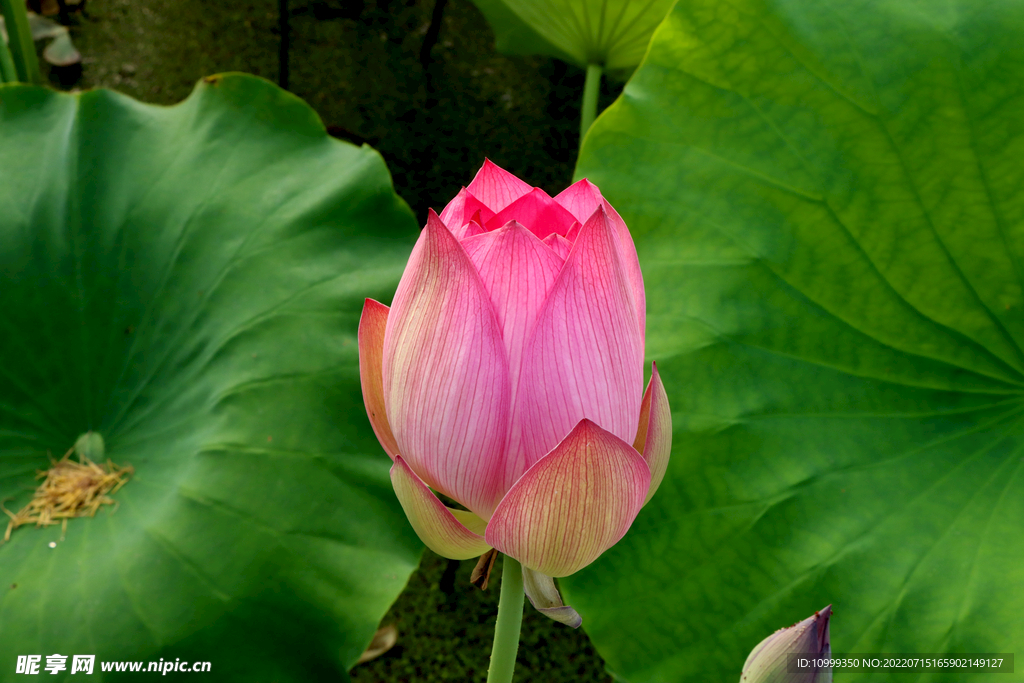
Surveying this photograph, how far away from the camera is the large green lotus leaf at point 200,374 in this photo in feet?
2.19

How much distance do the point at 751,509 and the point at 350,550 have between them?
1.30ft

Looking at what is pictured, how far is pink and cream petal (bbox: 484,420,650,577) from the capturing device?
302mm

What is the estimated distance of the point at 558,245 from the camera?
33cm

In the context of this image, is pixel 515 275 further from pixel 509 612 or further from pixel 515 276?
pixel 509 612

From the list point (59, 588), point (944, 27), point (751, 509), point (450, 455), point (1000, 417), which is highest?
point (944, 27)

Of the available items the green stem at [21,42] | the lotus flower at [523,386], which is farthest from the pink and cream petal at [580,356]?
the green stem at [21,42]

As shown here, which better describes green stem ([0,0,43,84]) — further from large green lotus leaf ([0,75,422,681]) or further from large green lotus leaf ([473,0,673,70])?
large green lotus leaf ([473,0,673,70])

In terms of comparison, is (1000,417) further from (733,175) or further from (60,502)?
(60,502)

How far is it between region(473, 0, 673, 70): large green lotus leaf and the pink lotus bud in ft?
2.69

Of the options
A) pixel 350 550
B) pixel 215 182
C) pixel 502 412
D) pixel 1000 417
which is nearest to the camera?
pixel 502 412

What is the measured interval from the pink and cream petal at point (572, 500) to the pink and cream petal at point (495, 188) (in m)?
0.16

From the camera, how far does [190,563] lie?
2.20ft

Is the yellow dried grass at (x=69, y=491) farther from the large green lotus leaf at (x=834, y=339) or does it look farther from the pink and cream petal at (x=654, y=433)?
the pink and cream petal at (x=654, y=433)

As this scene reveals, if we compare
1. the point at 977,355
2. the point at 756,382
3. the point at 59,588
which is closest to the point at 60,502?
the point at 59,588
